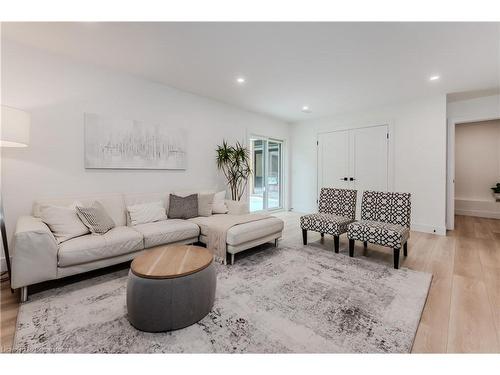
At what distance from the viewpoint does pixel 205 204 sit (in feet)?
12.2

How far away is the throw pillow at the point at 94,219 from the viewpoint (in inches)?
99.3

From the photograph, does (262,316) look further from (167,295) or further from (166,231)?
(166,231)

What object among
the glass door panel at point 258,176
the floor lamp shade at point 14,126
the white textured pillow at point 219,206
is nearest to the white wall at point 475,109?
the glass door panel at point 258,176

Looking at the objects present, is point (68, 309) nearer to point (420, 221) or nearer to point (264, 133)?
point (264, 133)

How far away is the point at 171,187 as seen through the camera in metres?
3.99

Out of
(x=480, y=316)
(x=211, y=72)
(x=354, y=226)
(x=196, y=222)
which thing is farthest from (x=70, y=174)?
(x=480, y=316)

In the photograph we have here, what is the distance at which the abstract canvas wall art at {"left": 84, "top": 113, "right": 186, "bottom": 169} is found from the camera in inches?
123

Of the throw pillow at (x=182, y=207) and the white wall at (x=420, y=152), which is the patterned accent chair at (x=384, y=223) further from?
the throw pillow at (x=182, y=207)

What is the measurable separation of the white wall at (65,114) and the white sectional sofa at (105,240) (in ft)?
0.87

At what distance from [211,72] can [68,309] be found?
121 inches

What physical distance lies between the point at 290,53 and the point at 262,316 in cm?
273

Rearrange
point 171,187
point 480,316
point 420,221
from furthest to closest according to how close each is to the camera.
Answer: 1. point 420,221
2. point 171,187
3. point 480,316

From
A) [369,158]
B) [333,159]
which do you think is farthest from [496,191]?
[333,159]

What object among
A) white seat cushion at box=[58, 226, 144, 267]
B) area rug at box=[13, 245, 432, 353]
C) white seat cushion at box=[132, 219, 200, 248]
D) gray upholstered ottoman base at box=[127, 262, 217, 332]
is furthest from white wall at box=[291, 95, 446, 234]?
white seat cushion at box=[58, 226, 144, 267]
